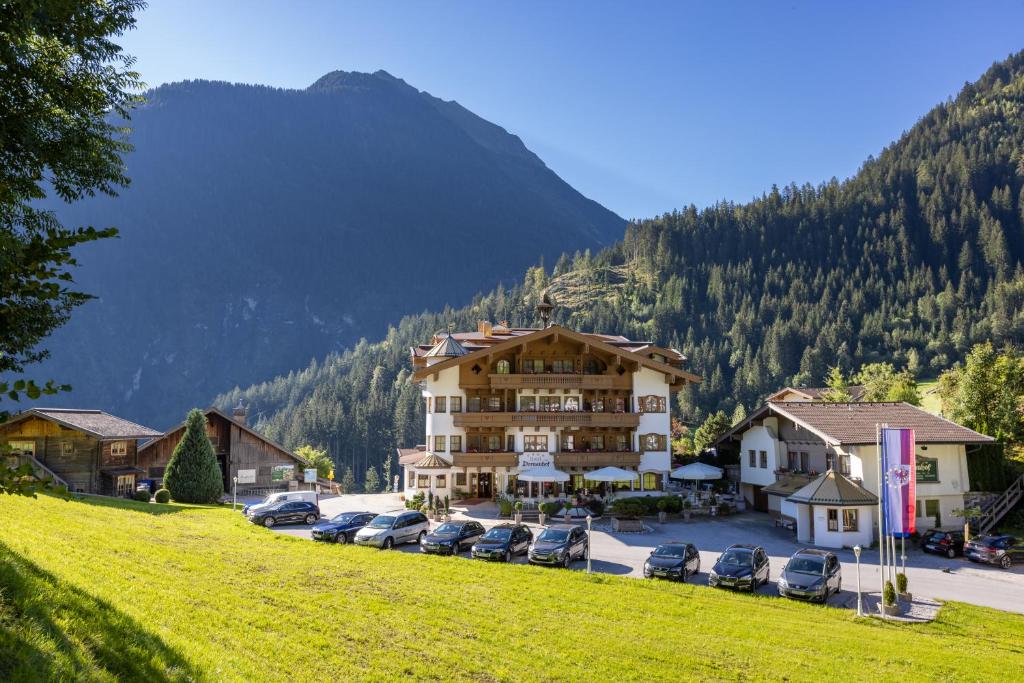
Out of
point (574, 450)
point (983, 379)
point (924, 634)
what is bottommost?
point (924, 634)

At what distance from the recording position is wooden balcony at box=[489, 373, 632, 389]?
Answer: 48.6 metres

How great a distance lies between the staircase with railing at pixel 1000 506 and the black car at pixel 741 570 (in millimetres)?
21525

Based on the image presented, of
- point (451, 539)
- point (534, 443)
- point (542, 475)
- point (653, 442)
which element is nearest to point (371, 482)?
point (534, 443)

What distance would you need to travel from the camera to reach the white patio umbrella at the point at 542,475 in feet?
142

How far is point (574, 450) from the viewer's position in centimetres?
4956

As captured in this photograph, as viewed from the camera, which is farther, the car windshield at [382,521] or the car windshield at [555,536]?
the car windshield at [382,521]

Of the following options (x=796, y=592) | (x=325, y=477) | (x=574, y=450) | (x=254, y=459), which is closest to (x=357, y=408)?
(x=325, y=477)

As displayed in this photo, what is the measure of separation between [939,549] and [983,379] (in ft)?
59.7

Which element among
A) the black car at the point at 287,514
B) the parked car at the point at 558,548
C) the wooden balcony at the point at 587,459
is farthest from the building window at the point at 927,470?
the black car at the point at 287,514

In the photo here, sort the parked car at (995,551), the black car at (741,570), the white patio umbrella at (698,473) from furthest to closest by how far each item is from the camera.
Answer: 1. the white patio umbrella at (698,473)
2. the parked car at (995,551)
3. the black car at (741,570)

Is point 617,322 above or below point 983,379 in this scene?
above

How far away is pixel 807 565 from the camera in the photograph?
81.6 ft

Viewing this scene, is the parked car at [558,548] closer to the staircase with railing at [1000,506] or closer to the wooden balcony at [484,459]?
the wooden balcony at [484,459]

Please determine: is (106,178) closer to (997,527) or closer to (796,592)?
(796,592)
